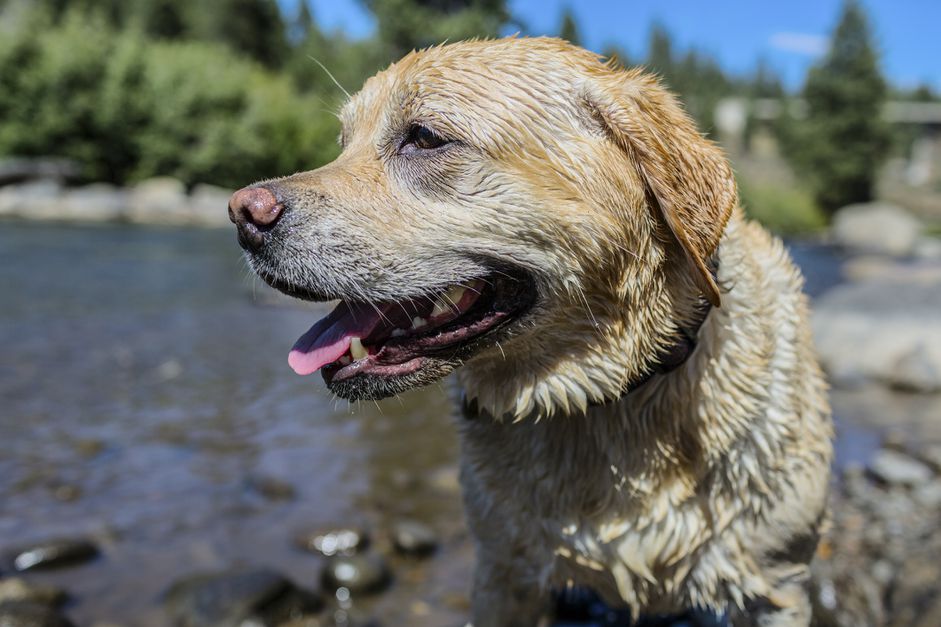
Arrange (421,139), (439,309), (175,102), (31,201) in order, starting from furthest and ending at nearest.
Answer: (175,102) < (31,201) < (439,309) < (421,139)

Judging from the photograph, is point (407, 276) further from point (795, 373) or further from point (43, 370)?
point (43, 370)

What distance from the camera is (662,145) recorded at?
239 centimetres

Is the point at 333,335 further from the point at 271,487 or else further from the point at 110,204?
the point at 110,204

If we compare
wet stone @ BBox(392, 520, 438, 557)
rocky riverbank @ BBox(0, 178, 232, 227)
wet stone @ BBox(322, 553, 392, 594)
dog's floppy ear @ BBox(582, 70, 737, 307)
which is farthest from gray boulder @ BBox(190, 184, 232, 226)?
dog's floppy ear @ BBox(582, 70, 737, 307)

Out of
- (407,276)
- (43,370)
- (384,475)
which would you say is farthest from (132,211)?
(407,276)

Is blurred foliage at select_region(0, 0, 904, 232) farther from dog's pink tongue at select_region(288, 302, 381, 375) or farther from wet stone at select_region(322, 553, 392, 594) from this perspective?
dog's pink tongue at select_region(288, 302, 381, 375)

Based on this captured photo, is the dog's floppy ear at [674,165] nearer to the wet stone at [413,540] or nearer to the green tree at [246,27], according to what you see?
the wet stone at [413,540]

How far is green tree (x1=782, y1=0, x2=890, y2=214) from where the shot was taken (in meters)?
46.7

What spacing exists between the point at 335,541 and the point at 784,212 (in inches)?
1573

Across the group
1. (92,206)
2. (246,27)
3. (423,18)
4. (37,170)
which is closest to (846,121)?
→ (423,18)

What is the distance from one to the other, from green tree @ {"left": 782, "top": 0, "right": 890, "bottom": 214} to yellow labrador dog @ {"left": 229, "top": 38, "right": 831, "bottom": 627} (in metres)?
49.1

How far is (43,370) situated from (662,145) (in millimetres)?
7734

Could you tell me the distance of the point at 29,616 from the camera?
3.60 m

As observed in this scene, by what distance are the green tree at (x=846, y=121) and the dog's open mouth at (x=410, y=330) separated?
49455 mm
